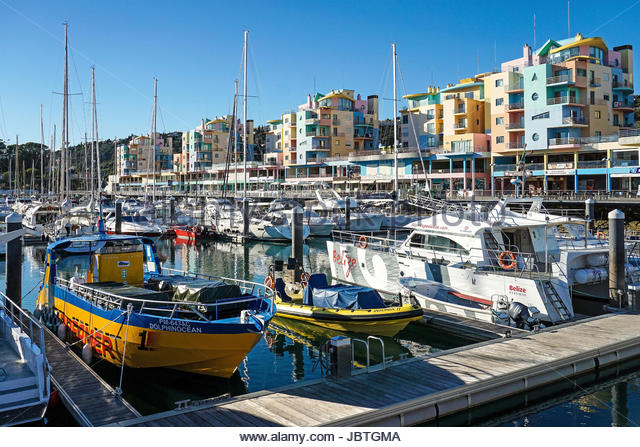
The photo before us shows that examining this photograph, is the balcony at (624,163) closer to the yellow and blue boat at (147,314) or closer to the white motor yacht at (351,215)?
the white motor yacht at (351,215)

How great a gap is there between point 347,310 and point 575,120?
49544 millimetres

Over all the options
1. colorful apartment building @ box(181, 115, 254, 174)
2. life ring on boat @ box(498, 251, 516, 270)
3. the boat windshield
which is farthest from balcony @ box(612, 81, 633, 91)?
colorful apartment building @ box(181, 115, 254, 174)

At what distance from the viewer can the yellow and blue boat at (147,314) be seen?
12.5 metres

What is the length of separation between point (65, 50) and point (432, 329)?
3484 centimetres

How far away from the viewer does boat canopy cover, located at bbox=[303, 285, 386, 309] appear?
17.0 metres

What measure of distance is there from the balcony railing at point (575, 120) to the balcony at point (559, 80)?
3.67 metres

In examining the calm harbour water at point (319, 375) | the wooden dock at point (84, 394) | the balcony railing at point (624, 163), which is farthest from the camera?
the balcony railing at point (624, 163)

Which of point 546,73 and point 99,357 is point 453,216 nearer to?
point 99,357

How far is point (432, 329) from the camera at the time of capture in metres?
17.9

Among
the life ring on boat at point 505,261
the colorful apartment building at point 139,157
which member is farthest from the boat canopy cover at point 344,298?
the colorful apartment building at point 139,157

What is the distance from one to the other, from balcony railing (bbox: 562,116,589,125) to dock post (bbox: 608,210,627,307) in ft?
144

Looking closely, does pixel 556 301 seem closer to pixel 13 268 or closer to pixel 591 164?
pixel 13 268

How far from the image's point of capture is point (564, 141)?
57469 mm

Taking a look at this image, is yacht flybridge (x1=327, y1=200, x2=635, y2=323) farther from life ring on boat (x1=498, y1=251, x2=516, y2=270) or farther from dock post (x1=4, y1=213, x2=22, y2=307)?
dock post (x1=4, y1=213, x2=22, y2=307)
